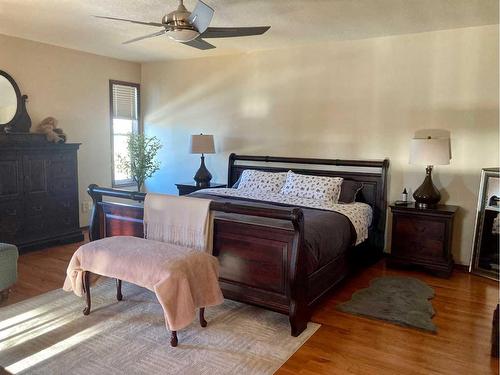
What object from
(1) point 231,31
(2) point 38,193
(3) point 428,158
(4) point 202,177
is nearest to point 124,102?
(4) point 202,177

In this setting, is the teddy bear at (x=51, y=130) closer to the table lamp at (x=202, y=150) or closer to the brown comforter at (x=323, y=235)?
the table lamp at (x=202, y=150)

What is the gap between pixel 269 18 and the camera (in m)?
3.80

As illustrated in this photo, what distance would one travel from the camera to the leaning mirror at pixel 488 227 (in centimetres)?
402

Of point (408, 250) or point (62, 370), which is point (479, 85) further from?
point (62, 370)

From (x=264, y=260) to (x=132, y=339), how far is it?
109 centimetres

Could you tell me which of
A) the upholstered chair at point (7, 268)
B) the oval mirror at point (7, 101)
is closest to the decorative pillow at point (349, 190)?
the upholstered chair at point (7, 268)

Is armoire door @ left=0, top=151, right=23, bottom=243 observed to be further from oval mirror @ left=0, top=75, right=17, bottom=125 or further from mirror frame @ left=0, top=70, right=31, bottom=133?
oval mirror @ left=0, top=75, right=17, bottom=125

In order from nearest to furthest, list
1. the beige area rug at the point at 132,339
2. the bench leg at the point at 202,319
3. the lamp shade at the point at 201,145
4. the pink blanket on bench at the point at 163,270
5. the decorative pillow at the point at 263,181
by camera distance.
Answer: the beige area rug at the point at 132,339 < the pink blanket on bench at the point at 163,270 < the bench leg at the point at 202,319 < the decorative pillow at the point at 263,181 < the lamp shade at the point at 201,145

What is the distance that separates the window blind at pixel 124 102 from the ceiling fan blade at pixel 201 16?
375cm

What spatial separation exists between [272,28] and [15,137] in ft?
10.4

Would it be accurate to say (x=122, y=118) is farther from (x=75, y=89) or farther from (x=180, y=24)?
(x=180, y=24)

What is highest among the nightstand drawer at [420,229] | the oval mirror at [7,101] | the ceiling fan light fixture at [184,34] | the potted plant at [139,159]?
the ceiling fan light fixture at [184,34]

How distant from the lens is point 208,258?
2.82 metres

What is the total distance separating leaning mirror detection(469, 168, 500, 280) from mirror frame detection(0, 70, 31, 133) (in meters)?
5.27
